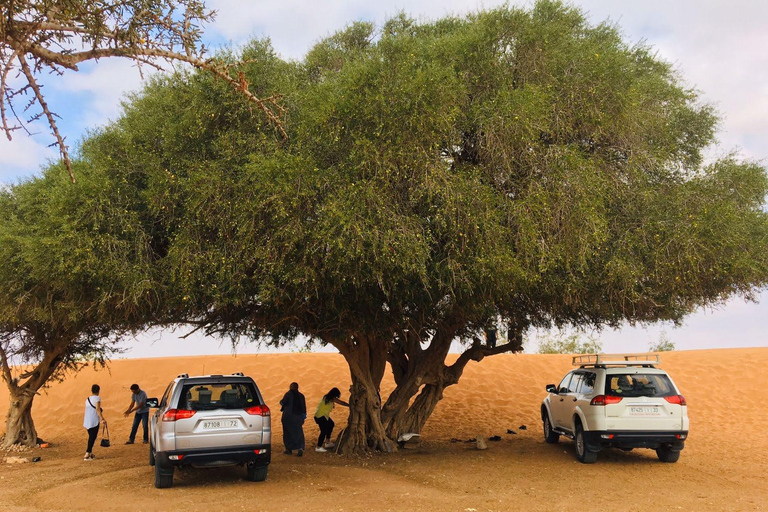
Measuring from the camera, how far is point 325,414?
53.8 feet

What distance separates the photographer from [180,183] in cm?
1146

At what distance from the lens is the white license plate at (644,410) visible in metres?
13.1

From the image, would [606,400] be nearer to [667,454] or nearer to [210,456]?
[667,454]

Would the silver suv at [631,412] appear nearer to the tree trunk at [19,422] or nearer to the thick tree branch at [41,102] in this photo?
the thick tree branch at [41,102]

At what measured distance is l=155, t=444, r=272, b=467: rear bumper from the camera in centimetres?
1109

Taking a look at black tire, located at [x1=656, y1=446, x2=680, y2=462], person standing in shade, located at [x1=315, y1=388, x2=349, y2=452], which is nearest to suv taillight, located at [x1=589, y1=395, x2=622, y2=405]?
black tire, located at [x1=656, y1=446, x2=680, y2=462]

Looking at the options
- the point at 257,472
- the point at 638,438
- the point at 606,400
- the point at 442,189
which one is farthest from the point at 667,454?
the point at 257,472

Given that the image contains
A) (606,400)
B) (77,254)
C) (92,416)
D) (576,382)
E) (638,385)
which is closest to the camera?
(77,254)

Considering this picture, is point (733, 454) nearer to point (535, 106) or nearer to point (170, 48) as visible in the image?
point (535, 106)

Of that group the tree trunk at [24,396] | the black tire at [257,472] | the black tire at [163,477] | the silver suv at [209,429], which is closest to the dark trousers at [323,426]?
the black tire at [257,472]

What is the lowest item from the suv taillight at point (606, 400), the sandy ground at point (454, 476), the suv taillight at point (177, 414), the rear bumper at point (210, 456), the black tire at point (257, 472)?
the sandy ground at point (454, 476)

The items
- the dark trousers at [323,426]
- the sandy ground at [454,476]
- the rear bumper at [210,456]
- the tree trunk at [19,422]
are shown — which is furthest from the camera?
the tree trunk at [19,422]

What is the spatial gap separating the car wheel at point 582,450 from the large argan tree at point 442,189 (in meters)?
2.59

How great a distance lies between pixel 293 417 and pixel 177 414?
16.1 feet
